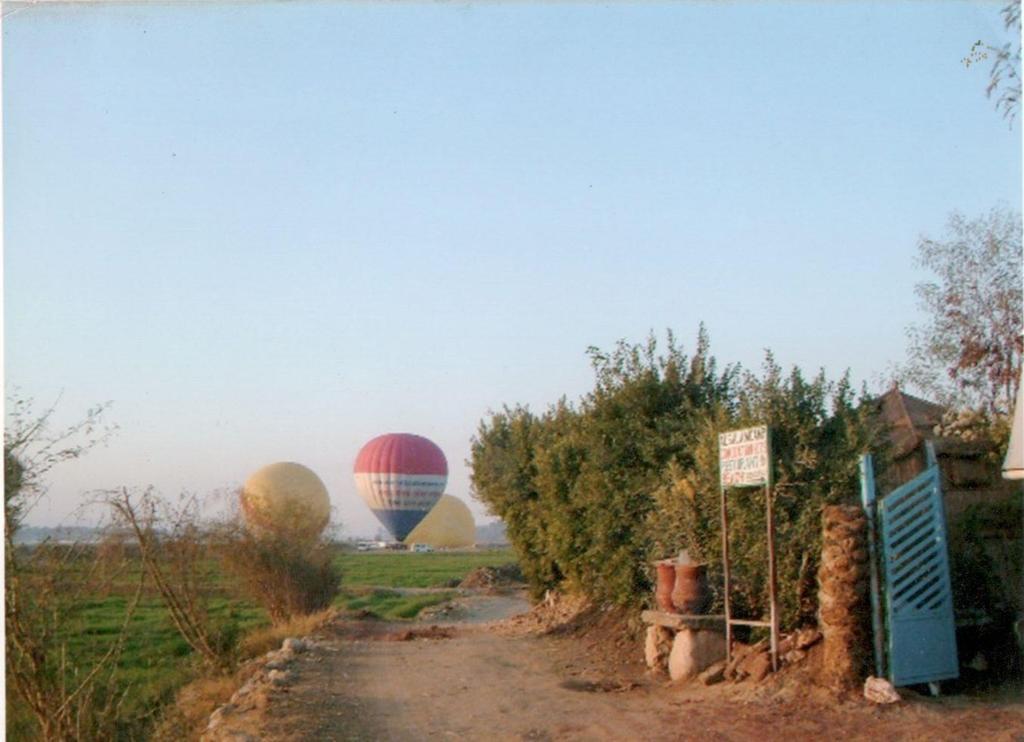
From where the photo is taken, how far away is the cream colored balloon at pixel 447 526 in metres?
70.2

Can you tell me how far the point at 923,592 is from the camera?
33.9 feet

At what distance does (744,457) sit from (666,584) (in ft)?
6.38

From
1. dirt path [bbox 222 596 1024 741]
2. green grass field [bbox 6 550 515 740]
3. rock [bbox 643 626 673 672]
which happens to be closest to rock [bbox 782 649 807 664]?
dirt path [bbox 222 596 1024 741]

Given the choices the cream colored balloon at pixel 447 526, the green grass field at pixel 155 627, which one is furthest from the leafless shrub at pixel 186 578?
the cream colored balloon at pixel 447 526

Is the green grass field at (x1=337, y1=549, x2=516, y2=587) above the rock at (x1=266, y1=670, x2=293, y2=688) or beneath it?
above

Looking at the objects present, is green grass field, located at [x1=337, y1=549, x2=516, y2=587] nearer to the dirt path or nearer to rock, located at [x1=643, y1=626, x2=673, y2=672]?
the dirt path

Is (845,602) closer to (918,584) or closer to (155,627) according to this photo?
(918,584)

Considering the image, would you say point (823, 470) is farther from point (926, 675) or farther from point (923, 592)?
point (926, 675)

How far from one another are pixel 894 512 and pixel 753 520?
196 cm

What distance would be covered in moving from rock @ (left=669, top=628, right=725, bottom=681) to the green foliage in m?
0.54

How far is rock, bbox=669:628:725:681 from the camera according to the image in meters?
11.6

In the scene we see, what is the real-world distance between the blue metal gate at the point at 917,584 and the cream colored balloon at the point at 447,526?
58881 mm

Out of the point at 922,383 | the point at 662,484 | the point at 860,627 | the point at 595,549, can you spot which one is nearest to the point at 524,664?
the point at 595,549

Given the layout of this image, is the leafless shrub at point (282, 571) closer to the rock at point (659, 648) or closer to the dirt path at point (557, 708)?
the dirt path at point (557, 708)
